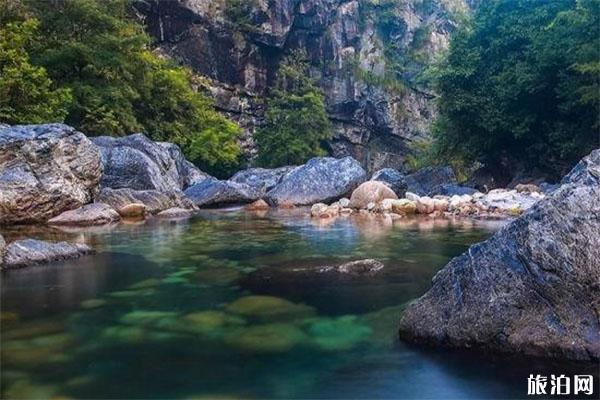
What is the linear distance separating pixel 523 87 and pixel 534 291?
16904mm

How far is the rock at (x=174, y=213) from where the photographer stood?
45.0 ft

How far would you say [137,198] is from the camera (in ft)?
45.4

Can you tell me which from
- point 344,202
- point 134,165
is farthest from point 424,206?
point 134,165

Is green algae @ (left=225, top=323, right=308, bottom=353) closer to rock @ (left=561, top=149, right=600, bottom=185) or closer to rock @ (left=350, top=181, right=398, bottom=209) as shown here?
rock @ (left=561, top=149, right=600, bottom=185)

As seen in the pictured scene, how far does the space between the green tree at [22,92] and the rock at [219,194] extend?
4.56 metres

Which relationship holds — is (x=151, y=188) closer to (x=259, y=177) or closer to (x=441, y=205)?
(x=441, y=205)

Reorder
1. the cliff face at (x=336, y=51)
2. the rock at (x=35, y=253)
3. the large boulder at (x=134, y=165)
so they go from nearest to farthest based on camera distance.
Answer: the rock at (x=35, y=253), the large boulder at (x=134, y=165), the cliff face at (x=336, y=51)

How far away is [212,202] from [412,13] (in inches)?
1318

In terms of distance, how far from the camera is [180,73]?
26094 mm

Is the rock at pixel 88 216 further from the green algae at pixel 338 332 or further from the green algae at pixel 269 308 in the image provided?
the green algae at pixel 338 332

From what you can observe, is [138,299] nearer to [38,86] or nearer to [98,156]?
[98,156]

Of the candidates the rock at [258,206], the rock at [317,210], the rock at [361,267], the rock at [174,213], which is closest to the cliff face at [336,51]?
the rock at [258,206]

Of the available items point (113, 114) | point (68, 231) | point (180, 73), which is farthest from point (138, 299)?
point (180, 73)

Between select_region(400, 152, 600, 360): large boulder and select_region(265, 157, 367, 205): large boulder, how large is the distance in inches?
505
